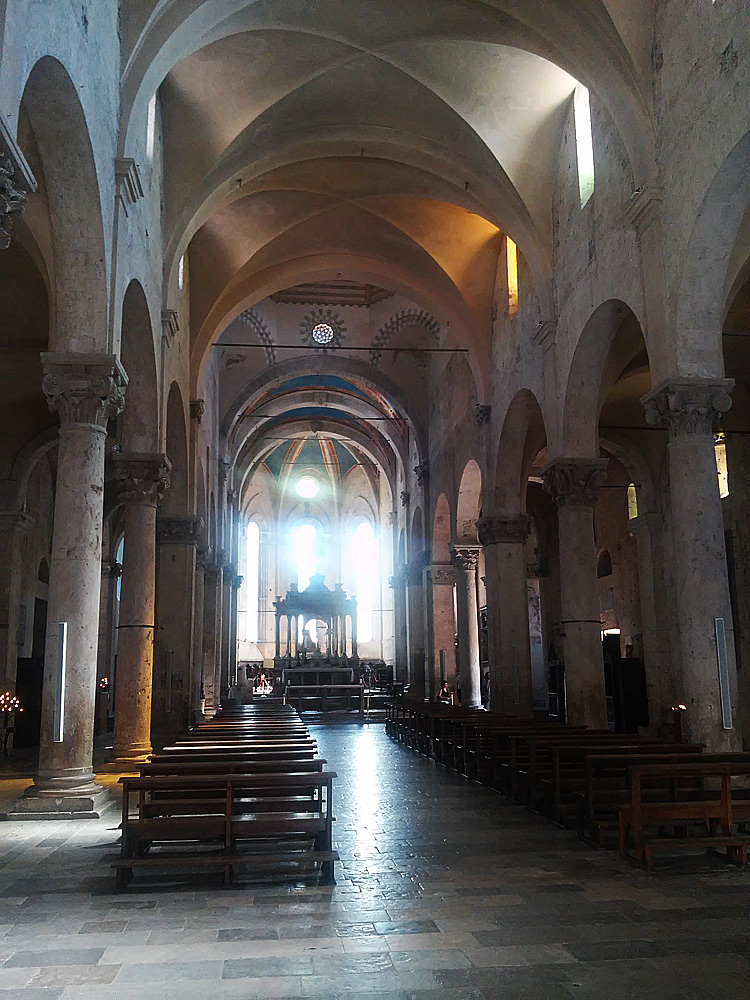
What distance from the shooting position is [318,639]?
45.6 metres

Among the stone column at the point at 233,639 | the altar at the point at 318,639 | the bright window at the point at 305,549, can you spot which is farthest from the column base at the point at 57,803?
the bright window at the point at 305,549

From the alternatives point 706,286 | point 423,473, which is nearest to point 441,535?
point 423,473

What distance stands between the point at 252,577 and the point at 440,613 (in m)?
21.8

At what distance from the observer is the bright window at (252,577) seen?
47.3 meters

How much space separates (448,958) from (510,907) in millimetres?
1064

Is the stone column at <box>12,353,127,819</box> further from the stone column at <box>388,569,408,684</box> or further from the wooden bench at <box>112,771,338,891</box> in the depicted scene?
the stone column at <box>388,569,408,684</box>

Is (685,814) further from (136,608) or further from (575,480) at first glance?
(136,608)

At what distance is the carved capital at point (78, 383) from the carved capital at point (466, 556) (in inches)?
615

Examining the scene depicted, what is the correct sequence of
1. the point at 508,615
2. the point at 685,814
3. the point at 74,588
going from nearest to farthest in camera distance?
the point at 685,814
the point at 74,588
the point at 508,615

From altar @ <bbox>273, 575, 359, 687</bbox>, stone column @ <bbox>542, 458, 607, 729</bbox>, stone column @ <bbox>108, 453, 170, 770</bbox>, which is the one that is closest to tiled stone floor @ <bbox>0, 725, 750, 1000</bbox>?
stone column @ <bbox>108, 453, 170, 770</bbox>

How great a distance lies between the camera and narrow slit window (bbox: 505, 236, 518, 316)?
19031mm

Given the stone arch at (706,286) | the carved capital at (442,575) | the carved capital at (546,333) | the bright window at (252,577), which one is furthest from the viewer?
the bright window at (252,577)

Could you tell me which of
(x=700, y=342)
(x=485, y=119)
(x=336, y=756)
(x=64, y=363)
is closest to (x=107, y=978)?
(x=64, y=363)

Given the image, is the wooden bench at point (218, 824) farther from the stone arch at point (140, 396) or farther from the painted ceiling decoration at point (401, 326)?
the painted ceiling decoration at point (401, 326)
